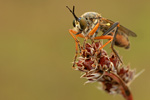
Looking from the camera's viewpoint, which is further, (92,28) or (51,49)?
(51,49)

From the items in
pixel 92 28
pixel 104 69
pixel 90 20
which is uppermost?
pixel 90 20

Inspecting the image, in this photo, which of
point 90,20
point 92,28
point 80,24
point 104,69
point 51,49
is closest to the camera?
point 104,69

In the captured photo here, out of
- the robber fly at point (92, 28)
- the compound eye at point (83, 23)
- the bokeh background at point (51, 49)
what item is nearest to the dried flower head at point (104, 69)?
the robber fly at point (92, 28)

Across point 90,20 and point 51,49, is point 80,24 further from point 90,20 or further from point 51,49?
point 51,49

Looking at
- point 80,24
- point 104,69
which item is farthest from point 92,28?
point 104,69

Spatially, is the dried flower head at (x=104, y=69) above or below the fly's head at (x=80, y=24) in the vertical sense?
below

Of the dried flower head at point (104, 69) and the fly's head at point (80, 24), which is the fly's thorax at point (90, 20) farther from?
the dried flower head at point (104, 69)

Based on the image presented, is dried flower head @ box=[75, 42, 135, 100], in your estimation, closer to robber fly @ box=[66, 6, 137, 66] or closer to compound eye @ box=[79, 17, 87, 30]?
robber fly @ box=[66, 6, 137, 66]

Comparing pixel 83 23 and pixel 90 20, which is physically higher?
pixel 90 20
